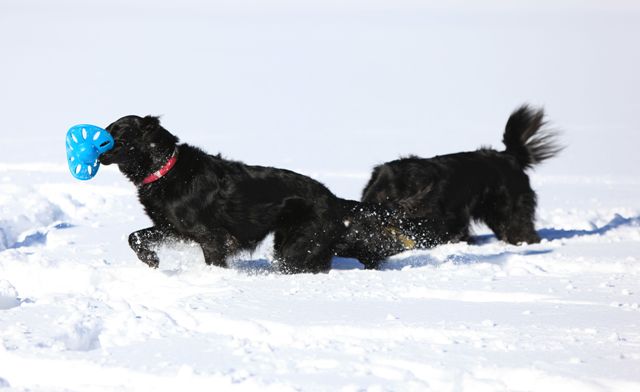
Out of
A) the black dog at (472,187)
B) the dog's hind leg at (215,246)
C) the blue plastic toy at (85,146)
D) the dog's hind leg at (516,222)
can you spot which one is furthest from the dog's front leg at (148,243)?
the dog's hind leg at (516,222)

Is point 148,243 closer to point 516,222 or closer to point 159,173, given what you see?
point 159,173

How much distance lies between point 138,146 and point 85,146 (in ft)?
1.27

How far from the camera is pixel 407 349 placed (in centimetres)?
343

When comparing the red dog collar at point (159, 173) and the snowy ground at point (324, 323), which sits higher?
the red dog collar at point (159, 173)

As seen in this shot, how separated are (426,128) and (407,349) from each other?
1342 cm

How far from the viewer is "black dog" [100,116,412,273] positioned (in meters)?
5.46

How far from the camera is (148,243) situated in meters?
5.55

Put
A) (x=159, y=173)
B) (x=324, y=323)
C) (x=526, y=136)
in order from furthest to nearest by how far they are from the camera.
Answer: (x=526, y=136) → (x=159, y=173) → (x=324, y=323)

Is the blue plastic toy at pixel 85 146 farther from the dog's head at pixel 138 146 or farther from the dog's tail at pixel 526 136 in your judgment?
the dog's tail at pixel 526 136

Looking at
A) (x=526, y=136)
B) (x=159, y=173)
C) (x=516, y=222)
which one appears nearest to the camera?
(x=159, y=173)

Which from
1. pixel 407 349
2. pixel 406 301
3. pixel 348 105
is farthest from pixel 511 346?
pixel 348 105

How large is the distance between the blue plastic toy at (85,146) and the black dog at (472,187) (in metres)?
2.31

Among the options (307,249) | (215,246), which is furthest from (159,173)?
(307,249)

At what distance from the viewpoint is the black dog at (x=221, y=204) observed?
546 cm
